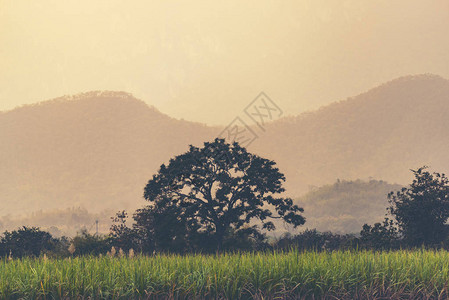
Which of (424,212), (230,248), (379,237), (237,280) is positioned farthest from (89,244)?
(424,212)

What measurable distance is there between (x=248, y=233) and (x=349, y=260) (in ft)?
80.8

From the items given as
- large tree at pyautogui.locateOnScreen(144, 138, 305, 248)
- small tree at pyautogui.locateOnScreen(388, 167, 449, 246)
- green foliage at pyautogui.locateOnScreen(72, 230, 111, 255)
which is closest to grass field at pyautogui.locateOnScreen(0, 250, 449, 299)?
green foliage at pyautogui.locateOnScreen(72, 230, 111, 255)

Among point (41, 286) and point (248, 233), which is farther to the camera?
→ point (248, 233)

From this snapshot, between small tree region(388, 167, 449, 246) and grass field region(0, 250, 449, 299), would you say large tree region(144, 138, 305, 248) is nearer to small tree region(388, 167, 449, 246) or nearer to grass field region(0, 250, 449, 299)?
small tree region(388, 167, 449, 246)

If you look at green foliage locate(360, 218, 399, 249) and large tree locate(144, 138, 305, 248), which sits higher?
large tree locate(144, 138, 305, 248)

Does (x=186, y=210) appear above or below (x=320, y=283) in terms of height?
above

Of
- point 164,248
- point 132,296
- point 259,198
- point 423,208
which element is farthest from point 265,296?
point 423,208

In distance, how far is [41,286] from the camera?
19031 millimetres

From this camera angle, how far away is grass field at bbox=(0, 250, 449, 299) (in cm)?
1906

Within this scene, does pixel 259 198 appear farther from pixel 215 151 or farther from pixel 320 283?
pixel 320 283

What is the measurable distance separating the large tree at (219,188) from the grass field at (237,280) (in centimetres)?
2404

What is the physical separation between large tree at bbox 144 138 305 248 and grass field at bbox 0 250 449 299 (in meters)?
24.0

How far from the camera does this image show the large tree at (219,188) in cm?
4700

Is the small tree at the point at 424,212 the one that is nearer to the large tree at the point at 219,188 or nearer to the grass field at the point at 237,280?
the large tree at the point at 219,188
